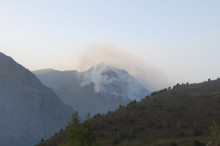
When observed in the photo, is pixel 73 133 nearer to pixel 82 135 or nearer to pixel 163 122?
pixel 82 135

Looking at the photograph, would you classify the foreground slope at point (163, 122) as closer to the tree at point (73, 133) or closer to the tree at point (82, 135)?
the tree at point (82, 135)

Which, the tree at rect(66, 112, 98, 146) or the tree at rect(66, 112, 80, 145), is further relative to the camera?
the tree at rect(66, 112, 80, 145)

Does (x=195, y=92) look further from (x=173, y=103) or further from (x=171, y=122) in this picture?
(x=171, y=122)

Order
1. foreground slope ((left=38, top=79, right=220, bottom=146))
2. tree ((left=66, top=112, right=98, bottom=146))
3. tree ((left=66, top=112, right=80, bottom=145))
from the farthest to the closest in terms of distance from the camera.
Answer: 1. foreground slope ((left=38, top=79, right=220, bottom=146))
2. tree ((left=66, top=112, right=80, bottom=145))
3. tree ((left=66, top=112, right=98, bottom=146))

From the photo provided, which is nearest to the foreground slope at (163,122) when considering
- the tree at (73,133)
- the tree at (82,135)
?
the tree at (82,135)

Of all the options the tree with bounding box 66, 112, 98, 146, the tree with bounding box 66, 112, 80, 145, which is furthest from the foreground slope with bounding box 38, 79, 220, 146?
the tree with bounding box 66, 112, 80, 145

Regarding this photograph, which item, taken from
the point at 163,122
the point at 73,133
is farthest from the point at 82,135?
the point at 163,122

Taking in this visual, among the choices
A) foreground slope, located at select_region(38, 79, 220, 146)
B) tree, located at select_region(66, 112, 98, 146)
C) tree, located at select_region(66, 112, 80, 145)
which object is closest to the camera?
tree, located at select_region(66, 112, 98, 146)

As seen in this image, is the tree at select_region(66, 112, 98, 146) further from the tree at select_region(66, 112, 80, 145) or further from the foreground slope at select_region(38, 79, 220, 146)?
the foreground slope at select_region(38, 79, 220, 146)

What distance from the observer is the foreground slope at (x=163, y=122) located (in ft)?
247

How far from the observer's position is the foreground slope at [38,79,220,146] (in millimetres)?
75312

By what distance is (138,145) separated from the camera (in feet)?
226

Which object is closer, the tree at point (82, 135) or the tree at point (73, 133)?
the tree at point (82, 135)

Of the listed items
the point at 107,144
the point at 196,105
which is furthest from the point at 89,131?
the point at 196,105
